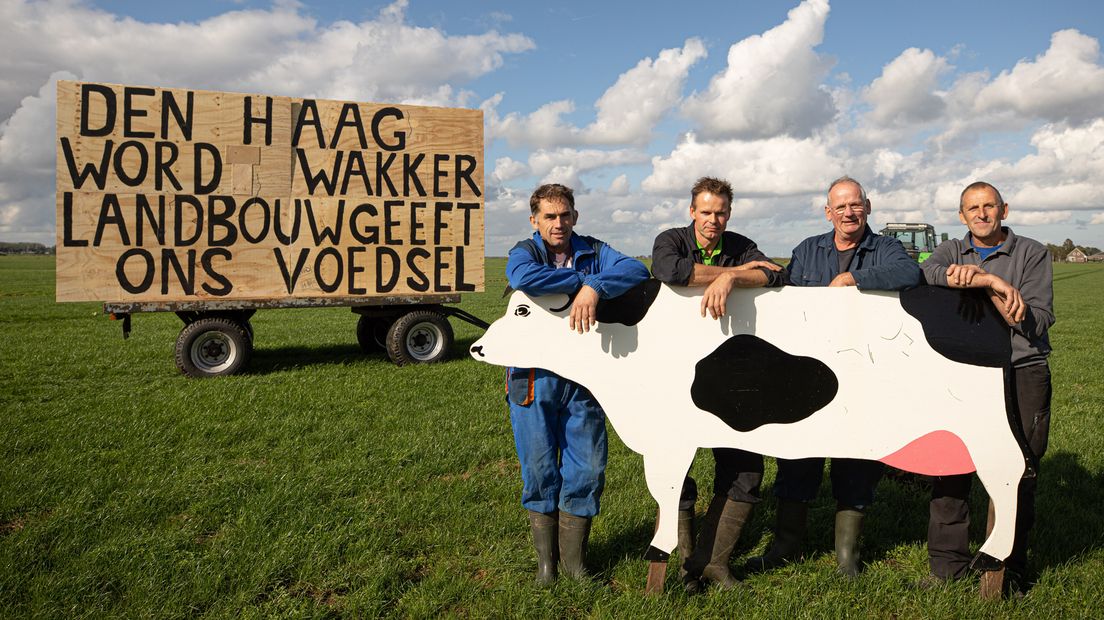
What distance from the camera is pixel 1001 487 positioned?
126 inches

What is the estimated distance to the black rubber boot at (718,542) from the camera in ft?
11.5

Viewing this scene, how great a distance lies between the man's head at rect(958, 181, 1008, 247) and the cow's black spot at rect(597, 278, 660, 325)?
1.66m

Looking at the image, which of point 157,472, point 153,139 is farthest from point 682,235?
point 153,139

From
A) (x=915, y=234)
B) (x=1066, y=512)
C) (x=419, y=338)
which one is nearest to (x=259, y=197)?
(x=419, y=338)

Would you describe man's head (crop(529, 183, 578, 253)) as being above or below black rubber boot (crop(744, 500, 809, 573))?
above

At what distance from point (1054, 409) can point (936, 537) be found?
5295 millimetres

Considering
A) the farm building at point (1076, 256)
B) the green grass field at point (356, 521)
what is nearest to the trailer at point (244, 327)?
Answer: the green grass field at point (356, 521)

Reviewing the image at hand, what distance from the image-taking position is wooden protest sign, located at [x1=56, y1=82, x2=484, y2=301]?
27.5 feet

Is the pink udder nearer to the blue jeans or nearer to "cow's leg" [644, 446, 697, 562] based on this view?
"cow's leg" [644, 446, 697, 562]

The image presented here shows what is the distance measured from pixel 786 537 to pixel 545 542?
142 cm

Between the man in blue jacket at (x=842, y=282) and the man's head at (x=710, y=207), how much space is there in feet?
1.97

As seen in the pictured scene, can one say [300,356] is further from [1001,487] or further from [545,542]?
[1001,487]

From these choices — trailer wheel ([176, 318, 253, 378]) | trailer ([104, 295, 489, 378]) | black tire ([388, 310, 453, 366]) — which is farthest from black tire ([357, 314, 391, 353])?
trailer wheel ([176, 318, 253, 378])

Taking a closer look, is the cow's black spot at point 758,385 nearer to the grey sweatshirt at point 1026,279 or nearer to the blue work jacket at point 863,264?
the blue work jacket at point 863,264
